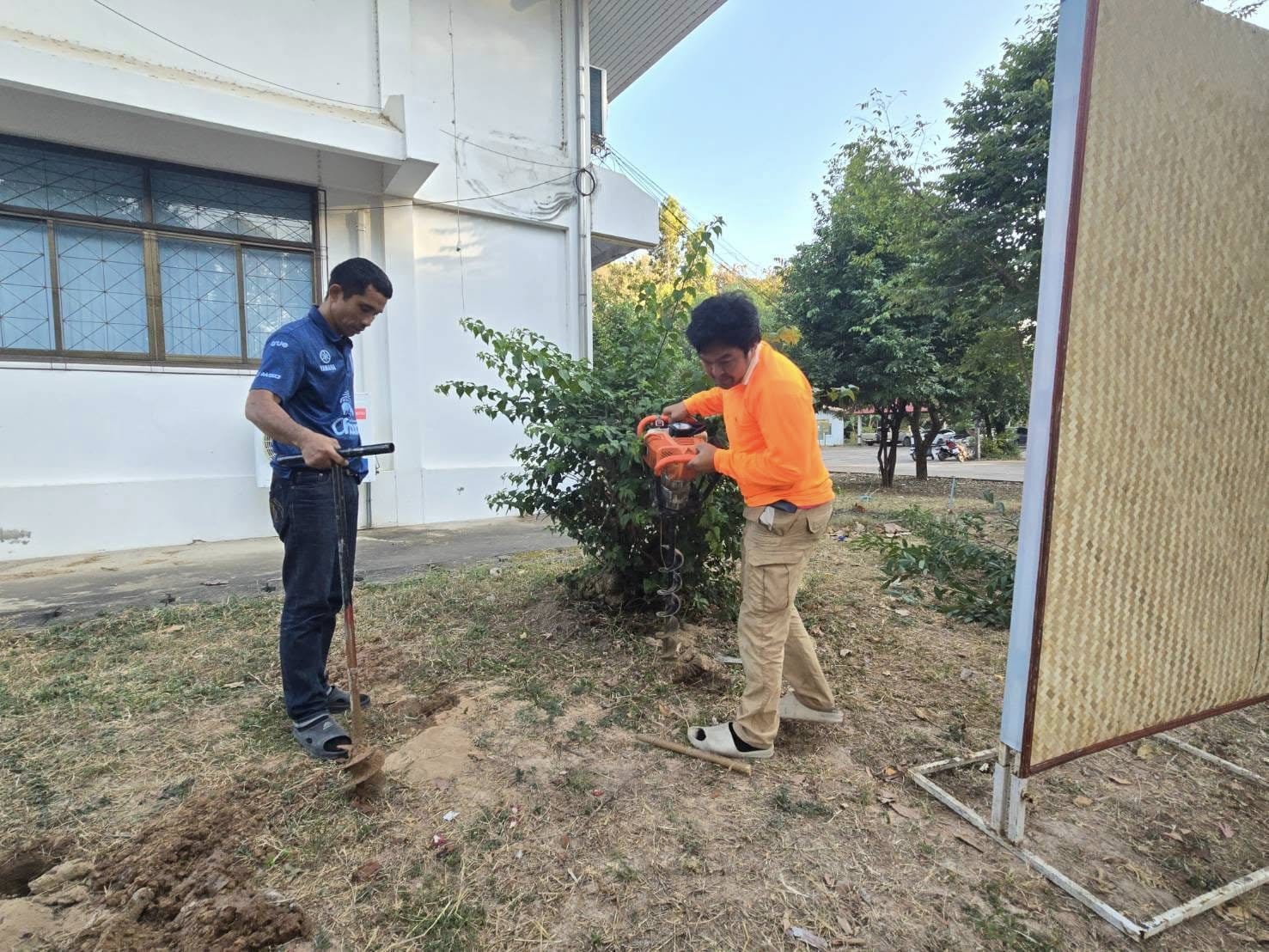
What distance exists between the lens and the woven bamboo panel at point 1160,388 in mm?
1681

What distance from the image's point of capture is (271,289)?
668 centimetres

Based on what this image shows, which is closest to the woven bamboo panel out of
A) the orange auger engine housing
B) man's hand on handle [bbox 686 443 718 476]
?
man's hand on handle [bbox 686 443 718 476]

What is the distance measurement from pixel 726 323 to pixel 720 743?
1589 mm

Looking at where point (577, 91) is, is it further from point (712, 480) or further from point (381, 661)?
point (381, 661)

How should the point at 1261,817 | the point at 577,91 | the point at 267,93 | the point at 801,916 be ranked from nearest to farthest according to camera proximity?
the point at 801,916, the point at 1261,817, the point at 267,93, the point at 577,91

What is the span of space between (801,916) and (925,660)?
2.13m

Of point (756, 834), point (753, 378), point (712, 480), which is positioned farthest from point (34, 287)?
point (756, 834)

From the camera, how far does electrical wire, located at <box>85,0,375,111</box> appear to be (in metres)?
5.52

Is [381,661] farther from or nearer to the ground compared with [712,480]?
nearer to the ground

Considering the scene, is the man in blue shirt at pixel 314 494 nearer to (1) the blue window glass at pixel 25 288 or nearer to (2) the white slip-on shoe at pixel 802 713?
(2) the white slip-on shoe at pixel 802 713

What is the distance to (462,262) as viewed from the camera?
7.59 metres

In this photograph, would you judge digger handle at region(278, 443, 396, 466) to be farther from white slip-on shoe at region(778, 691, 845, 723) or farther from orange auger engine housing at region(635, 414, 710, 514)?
white slip-on shoe at region(778, 691, 845, 723)

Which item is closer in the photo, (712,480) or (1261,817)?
(1261,817)

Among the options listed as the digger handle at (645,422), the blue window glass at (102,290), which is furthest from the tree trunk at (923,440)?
the blue window glass at (102,290)
